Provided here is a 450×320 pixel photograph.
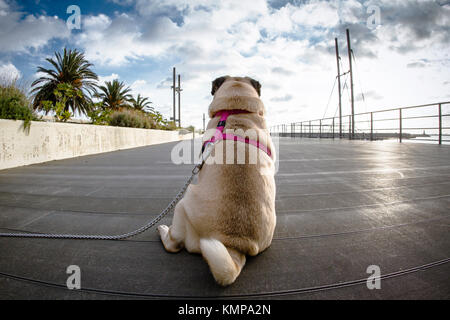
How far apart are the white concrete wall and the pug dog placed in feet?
16.7

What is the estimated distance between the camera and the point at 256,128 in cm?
135

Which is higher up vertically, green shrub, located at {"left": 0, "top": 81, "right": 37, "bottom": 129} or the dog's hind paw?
green shrub, located at {"left": 0, "top": 81, "right": 37, "bottom": 129}

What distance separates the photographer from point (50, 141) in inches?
211

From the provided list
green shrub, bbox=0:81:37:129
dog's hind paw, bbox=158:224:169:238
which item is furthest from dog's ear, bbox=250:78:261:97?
green shrub, bbox=0:81:37:129

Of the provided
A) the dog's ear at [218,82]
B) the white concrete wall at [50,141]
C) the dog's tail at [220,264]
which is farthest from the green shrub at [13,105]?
the dog's tail at [220,264]

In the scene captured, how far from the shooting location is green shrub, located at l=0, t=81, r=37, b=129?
436 centimetres

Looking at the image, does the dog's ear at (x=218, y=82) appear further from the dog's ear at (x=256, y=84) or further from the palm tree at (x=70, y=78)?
the palm tree at (x=70, y=78)

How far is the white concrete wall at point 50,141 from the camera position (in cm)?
422

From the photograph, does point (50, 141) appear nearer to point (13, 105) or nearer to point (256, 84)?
point (13, 105)

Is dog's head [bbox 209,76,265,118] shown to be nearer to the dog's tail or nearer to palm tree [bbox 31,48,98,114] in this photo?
the dog's tail

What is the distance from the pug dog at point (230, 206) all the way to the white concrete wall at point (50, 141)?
201 inches

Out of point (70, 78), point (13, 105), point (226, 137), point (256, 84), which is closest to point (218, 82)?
point (256, 84)

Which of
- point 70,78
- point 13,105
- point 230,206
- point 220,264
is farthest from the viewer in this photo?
point 70,78

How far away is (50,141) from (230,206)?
6.43 meters
